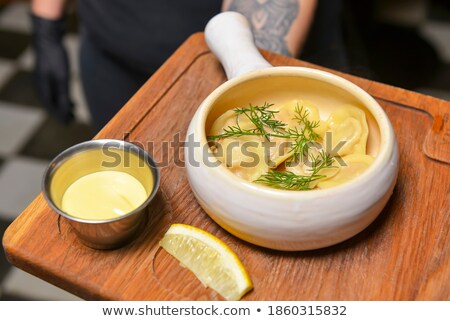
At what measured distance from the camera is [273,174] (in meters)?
0.84

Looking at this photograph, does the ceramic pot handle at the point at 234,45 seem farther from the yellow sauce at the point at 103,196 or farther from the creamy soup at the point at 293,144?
the yellow sauce at the point at 103,196

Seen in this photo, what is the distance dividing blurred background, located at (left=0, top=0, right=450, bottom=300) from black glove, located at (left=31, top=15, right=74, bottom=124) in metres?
0.48

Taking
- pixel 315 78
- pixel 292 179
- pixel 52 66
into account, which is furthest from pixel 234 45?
pixel 52 66

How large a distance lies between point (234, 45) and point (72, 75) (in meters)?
1.75

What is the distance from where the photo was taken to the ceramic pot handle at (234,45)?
996mm

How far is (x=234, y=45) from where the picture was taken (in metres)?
1.03

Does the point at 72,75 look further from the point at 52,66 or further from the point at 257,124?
the point at 257,124

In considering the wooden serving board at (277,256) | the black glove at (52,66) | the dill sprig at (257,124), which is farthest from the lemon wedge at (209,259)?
the black glove at (52,66)

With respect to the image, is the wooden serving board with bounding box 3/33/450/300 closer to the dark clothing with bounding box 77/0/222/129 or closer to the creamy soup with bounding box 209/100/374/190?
the creamy soup with bounding box 209/100/374/190

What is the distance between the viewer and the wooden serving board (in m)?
0.80

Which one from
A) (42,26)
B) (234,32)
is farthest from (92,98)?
(234,32)

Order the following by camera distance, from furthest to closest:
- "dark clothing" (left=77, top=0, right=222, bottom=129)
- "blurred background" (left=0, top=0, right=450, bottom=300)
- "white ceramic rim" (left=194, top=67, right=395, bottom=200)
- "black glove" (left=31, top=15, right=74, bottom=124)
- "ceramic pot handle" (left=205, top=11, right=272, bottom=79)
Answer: "blurred background" (left=0, top=0, right=450, bottom=300) < "black glove" (left=31, top=15, right=74, bottom=124) < "dark clothing" (left=77, top=0, right=222, bottom=129) < "ceramic pot handle" (left=205, top=11, right=272, bottom=79) < "white ceramic rim" (left=194, top=67, right=395, bottom=200)

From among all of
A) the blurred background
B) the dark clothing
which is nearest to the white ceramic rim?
the dark clothing

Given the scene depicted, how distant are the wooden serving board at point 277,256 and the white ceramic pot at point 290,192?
4cm
